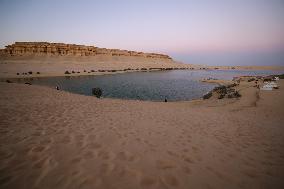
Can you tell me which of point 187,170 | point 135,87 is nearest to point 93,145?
point 187,170

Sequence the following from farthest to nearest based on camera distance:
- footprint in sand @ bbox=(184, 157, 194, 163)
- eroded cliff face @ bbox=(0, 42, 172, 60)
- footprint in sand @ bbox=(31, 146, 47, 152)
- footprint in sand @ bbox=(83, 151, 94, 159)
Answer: eroded cliff face @ bbox=(0, 42, 172, 60) → footprint in sand @ bbox=(31, 146, 47, 152) → footprint in sand @ bbox=(184, 157, 194, 163) → footprint in sand @ bbox=(83, 151, 94, 159)

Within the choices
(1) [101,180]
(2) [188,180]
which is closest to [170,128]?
(2) [188,180]

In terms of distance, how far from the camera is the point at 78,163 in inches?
173

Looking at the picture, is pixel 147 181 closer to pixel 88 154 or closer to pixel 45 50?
pixel 88 154

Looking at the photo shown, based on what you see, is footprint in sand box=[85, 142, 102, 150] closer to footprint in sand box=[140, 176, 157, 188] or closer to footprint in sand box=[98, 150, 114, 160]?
footprint in sand box=[98, 150, 114, 160]

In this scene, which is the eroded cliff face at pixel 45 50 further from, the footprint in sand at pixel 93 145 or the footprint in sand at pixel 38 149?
the footprint in sand at pixel 93 145

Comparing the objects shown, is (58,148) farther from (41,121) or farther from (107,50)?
(107,50)

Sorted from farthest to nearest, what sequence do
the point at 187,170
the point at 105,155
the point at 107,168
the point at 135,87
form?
the point at 135,87, the point at 105,155, the point at 187,170, the point at 107,168

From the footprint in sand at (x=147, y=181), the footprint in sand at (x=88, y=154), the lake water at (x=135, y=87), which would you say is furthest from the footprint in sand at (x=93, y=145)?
the lake water at (x=135, y=87)

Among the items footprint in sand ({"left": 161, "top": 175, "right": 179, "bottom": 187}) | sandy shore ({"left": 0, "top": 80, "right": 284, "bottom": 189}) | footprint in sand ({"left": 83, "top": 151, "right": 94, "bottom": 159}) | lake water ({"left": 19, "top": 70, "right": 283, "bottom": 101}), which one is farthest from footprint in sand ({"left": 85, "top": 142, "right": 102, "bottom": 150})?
lake water ({"left": 19, "top": 70, "right": 283, "bottom": 101})

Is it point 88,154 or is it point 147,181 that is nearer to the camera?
point 147,181

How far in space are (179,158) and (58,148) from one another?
2941 millimetres

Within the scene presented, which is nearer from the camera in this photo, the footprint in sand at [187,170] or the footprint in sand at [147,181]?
the footprint in sand at [147,181]

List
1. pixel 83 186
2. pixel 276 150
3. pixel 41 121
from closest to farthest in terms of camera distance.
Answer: pixel 83 186
pixel 276 150
pixel 41 121
